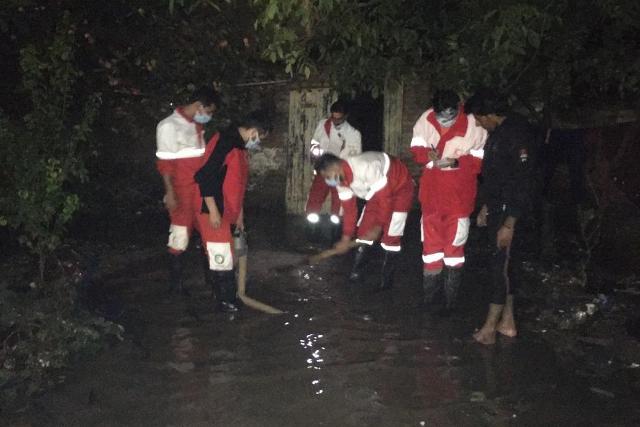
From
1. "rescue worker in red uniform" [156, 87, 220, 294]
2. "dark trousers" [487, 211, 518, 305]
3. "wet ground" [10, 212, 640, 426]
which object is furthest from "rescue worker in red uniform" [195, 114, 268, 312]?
"dark trousers" [487, 211, 518, 305]

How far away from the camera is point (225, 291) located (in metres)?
5.83

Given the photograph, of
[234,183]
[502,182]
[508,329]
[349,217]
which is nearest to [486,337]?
[508,329]

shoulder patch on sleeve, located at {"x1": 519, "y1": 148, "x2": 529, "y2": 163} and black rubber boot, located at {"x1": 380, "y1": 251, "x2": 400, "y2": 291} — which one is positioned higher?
shoulder patch on sleeve, located at {"x1": 519, "y1": 148, "x2": 529, "y2": 163}

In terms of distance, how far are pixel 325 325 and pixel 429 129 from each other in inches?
70.2

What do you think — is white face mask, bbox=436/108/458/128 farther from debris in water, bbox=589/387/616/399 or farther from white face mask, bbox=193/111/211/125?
debris in water, bbox=589/387/616/399

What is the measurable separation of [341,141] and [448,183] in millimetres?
2261

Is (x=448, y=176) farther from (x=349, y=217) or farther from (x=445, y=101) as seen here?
(x=349, y=217)

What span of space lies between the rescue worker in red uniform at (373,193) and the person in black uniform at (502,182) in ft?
3.32

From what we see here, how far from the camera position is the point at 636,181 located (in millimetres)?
7309

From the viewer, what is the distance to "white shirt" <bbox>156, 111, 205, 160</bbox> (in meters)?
5.92

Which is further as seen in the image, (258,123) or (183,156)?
(183,156)

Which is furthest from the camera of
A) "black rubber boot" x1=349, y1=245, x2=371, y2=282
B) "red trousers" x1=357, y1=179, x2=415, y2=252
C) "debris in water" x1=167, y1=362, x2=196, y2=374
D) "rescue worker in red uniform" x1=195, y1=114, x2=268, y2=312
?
"black rubber boot" x1=349, y1=245, x2=371, y2=282

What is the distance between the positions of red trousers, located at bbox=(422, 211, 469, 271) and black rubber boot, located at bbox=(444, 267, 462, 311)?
0.06 meters

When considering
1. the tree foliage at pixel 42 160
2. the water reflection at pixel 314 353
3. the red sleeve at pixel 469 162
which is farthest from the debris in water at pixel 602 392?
the tree foliage at pixel 42 160
